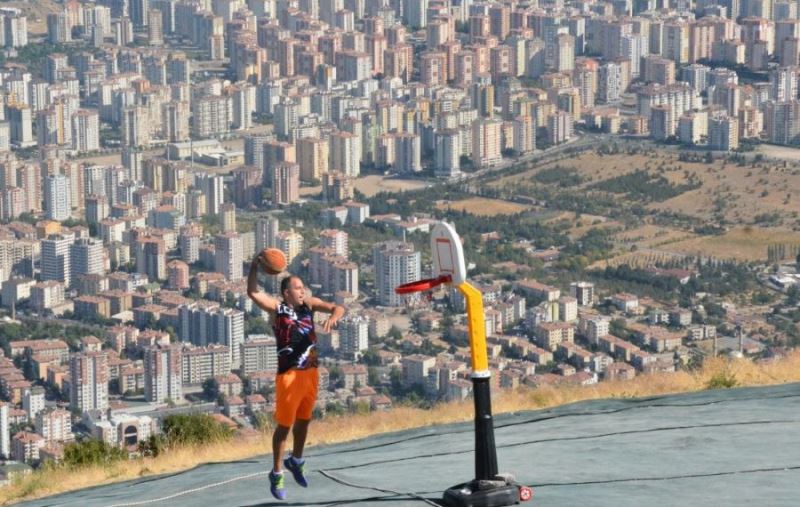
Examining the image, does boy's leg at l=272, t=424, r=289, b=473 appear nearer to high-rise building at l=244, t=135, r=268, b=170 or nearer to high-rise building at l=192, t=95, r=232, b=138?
high-rise building at l=244, t=135, r=268, b=170

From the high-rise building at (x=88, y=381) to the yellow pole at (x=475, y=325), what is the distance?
1334 cm

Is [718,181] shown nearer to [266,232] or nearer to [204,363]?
[266,232]

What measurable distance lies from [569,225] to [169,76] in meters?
18.0

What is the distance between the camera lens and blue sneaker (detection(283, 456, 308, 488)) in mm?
3428

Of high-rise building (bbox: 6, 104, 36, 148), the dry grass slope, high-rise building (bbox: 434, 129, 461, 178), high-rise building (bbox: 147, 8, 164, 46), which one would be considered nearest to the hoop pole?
the dry grass slope

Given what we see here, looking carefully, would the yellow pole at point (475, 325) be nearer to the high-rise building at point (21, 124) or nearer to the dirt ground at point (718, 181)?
the dirt ground at point (718, 181)

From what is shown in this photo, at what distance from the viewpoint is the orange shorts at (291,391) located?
3301 millimetres

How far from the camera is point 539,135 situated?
32.4 m

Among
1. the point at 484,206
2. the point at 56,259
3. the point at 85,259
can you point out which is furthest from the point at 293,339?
the point at 484,206

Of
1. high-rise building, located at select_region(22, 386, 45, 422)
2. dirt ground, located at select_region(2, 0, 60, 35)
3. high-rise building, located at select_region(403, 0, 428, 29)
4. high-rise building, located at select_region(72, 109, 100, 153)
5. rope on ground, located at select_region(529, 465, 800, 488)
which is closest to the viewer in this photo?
rope on ground, located at select_region(529, 465, 800, 488)

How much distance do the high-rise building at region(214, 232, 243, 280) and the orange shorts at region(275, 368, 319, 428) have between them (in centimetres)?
1986

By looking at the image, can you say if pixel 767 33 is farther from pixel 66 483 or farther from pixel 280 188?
pixel 66 483

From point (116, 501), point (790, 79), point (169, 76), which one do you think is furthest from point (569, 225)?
point (116, 501)

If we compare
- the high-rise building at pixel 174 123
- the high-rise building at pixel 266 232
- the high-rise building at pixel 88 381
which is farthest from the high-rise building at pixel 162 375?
the high-rise building at pixel 174 123
